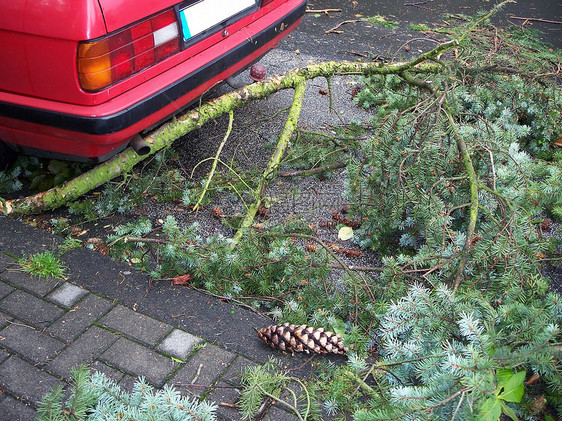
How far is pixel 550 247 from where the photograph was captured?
8.39ft

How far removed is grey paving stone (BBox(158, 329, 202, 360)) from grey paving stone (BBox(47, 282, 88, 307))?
531mm

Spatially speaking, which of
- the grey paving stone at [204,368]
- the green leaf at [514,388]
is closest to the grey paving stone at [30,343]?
the grey paving stone at [204,368]

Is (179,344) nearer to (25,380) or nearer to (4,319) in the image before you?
(25,380)

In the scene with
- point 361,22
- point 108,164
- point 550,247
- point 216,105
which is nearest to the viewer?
point 550,247

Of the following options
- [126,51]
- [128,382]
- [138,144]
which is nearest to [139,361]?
[128,382]

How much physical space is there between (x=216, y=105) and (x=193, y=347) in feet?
5.38

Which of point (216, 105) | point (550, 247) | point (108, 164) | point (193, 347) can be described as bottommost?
point (193, 347)

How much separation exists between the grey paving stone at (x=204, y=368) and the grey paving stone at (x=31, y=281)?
0.86m

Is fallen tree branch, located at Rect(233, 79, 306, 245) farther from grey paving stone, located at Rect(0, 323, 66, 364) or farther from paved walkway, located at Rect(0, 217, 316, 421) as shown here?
grey paving stone, located at Rect(0, 323, 66, 364)

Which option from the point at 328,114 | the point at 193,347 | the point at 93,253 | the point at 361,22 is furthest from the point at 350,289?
the point at 361,22

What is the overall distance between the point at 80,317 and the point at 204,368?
0.66m

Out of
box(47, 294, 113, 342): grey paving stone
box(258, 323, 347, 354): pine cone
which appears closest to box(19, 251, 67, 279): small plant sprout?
box(47, 294, 113, 342): grey paving stone

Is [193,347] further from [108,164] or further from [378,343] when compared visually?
[108,164]

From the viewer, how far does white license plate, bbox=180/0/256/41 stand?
9.53ft
